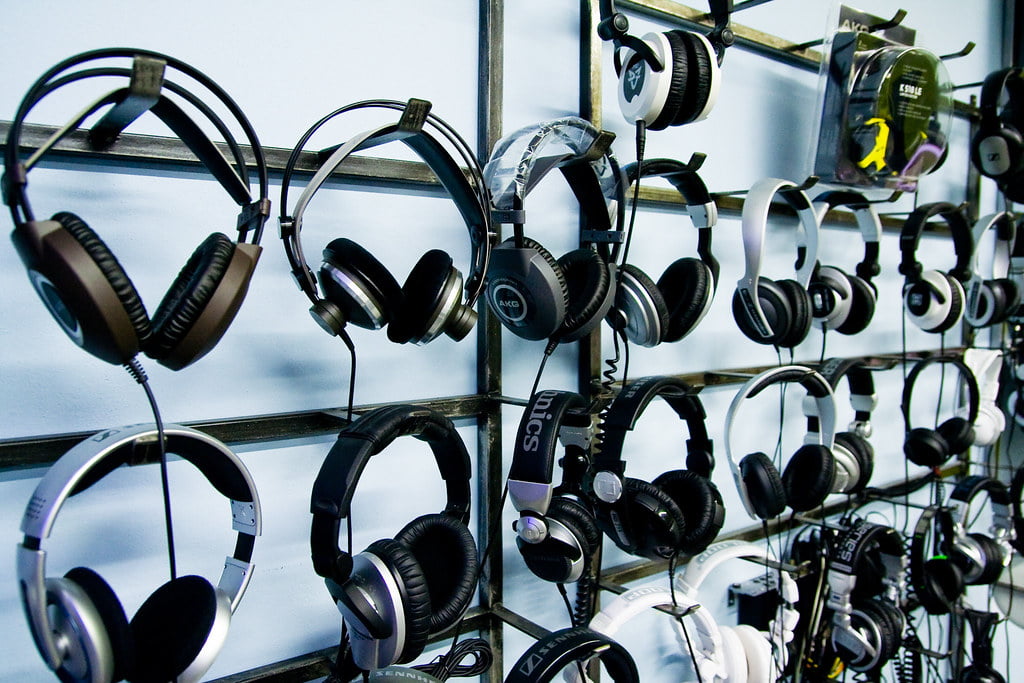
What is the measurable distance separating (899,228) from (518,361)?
1.55m

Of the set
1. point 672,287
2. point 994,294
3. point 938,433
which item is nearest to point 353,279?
point 672,287

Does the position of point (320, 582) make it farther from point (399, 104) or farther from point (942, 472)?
point (942, 472)

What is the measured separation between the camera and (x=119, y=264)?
0.81 metres

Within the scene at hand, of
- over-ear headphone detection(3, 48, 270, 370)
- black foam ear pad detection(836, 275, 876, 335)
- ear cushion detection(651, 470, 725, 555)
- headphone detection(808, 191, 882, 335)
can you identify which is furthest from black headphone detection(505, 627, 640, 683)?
black foam ear pad detection(836, 275, 876, 335)

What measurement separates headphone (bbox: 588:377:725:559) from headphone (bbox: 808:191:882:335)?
645 millimetres

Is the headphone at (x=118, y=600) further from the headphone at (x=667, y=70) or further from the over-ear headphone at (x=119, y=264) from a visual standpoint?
the headphone at (x=667, y=70)

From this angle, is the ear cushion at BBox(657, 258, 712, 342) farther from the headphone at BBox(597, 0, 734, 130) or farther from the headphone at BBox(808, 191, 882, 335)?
the headphone at BBox(808, 191, 882, 335)

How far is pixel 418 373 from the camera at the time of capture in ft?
4.39

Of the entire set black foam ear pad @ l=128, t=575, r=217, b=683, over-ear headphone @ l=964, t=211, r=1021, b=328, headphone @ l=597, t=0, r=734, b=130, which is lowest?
black foam ear pad @ l=128, t=575, r=217, b=683

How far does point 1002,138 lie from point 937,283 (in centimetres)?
54

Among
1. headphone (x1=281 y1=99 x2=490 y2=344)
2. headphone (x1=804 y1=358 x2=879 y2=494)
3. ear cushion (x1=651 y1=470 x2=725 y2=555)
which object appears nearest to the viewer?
headphone (x1=281 y1=99 x2=490 y2=344)

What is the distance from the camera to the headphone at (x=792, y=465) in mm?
1390

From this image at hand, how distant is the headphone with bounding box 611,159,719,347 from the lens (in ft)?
4.32

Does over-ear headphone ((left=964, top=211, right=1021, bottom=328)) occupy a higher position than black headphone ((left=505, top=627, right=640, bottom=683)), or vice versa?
over-ear headphone ((left=964, top=211, right=1021, bottom=328))
